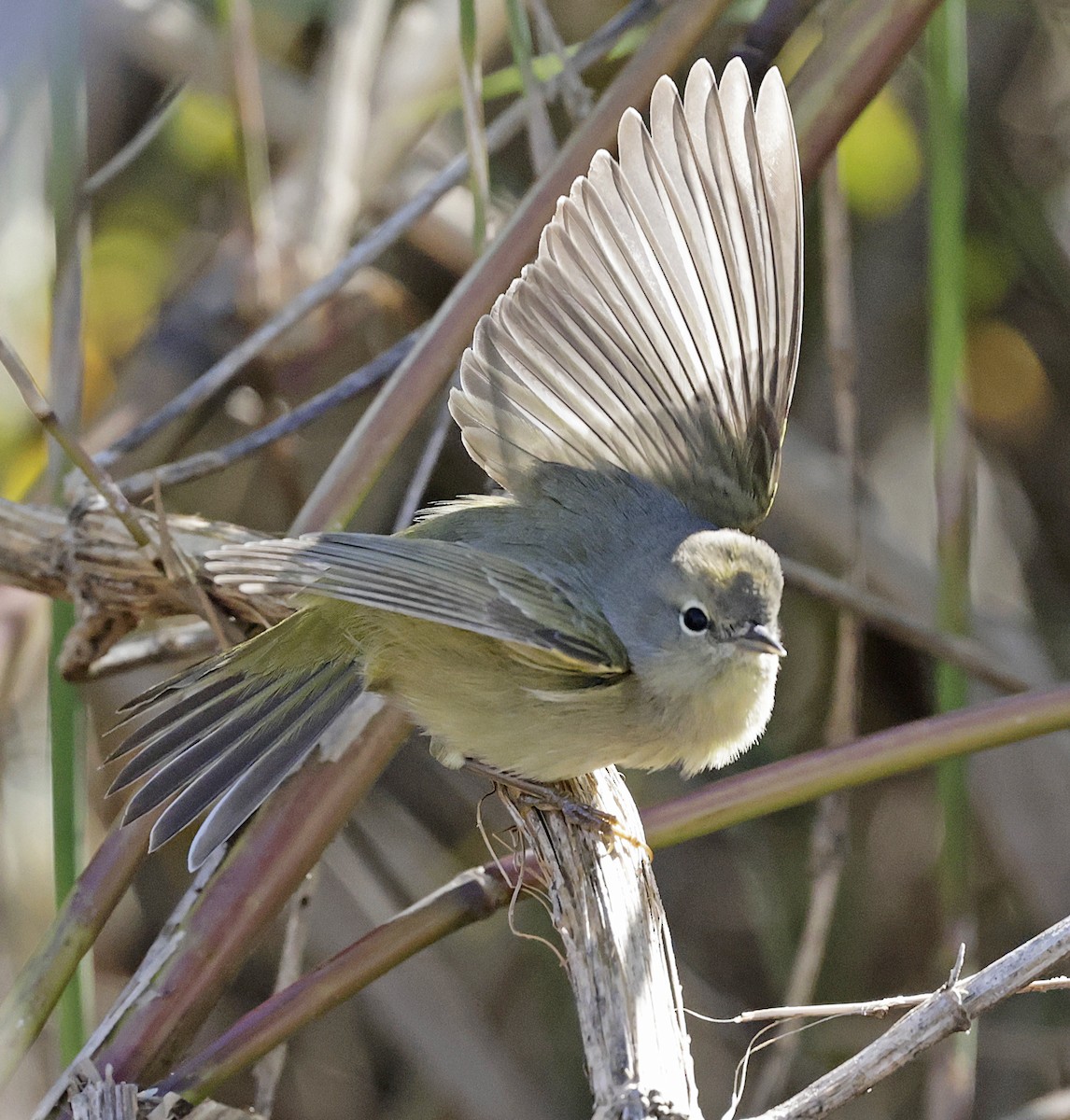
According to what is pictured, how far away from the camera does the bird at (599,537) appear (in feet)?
5.74

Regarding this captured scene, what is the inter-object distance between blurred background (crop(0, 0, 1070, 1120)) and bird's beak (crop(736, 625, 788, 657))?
2.39ft

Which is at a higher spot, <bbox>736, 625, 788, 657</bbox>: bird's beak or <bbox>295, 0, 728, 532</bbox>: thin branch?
<bbox>295, 0, 728, 532</bbox>: thin branch

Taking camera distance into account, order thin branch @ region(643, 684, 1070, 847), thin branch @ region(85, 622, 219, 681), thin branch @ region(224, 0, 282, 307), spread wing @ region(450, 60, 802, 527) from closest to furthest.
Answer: thin branch @ region(643, 684, 1070, 847) → spread wing @ region(450, 60, 802, 527) → thin branch @ region(85, 622, 219, 681) → thin branch @ region(224, 0, 282, 307)

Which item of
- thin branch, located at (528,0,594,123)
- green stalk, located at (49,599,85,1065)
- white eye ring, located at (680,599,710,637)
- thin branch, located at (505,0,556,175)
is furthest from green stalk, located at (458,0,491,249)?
green stalk, located at (49,599,85,1065)

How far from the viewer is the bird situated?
5.74 ft

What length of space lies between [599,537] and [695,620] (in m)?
0.21

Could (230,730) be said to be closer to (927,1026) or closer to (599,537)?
(599,537)

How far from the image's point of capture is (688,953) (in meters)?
2.93

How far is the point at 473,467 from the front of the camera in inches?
126

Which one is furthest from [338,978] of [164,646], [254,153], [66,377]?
[254,153]

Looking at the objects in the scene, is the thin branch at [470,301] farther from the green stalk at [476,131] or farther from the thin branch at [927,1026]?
the thin branch at [927,1026]

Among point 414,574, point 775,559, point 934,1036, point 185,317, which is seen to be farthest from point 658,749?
point 185,317

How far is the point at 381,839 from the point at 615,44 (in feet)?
5.56

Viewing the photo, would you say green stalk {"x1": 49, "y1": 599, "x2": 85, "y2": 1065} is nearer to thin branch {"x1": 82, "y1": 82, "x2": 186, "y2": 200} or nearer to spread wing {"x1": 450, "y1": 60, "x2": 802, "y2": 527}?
spread wing {"x1": 450, "y1": 60, "x2": 802, "y2": 527}
